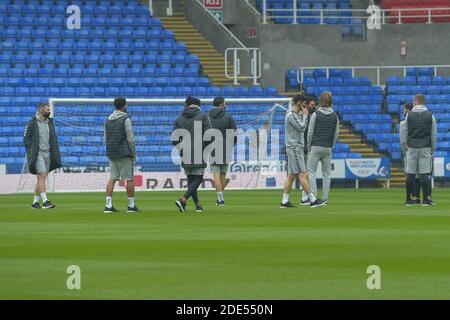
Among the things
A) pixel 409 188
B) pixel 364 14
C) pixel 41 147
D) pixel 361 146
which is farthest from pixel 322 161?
pixel 364 14

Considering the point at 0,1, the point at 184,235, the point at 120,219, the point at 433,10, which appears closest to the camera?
the point at 184,235

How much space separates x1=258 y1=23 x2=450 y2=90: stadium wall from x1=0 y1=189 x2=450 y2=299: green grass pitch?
2292 cm

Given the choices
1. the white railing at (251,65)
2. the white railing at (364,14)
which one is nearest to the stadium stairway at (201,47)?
the white railing at (251,65)

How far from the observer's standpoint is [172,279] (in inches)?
446

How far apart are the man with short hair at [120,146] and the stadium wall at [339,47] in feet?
76.1

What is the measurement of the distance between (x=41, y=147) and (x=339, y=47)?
2310 cm

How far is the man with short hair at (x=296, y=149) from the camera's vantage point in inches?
938

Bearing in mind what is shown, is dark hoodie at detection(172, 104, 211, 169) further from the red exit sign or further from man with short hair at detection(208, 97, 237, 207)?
the red exit sign

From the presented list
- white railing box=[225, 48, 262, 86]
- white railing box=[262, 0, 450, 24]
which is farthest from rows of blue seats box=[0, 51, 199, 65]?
white railing box=[262, 0, 450, 24]

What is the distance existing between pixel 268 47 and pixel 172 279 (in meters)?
34.8

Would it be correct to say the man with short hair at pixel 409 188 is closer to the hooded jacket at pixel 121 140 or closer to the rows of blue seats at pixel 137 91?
the hooded jacket at pixel 121 140

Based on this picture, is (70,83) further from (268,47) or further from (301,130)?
(301,130)
